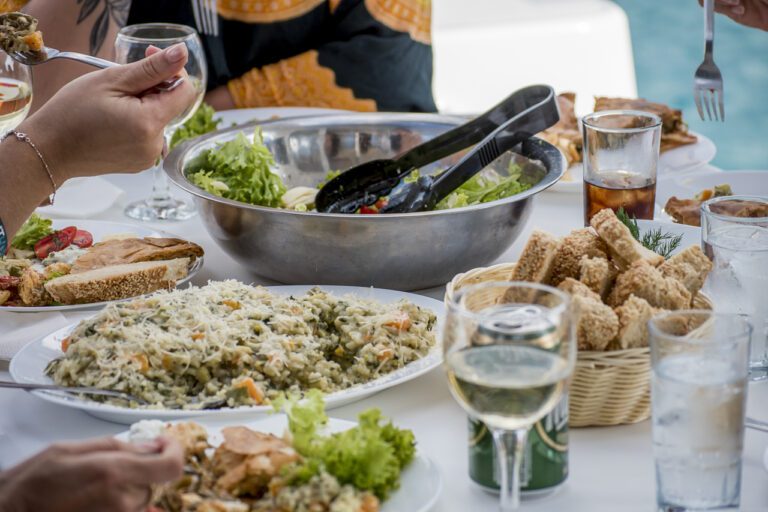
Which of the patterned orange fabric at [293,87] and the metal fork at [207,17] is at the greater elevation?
the metal fork at [207,17]

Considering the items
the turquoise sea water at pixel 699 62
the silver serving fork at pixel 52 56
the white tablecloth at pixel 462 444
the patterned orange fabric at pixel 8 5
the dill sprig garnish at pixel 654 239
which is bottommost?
the turquoise sea water at pixel 699 62

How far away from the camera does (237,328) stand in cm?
164

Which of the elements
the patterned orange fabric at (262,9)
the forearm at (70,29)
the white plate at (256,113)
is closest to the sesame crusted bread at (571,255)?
the white plate at (256,113)

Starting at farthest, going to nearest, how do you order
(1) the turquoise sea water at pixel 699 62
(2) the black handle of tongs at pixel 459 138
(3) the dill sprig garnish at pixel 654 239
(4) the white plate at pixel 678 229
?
(1) the turquoise sea water at pixel 699 62
(2) the black handle of tongs at pixel 459 138
(4) the white plate at pixel 678 229
(3) the dill sprig garnish at pixel 654 239

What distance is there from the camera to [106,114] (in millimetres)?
1873

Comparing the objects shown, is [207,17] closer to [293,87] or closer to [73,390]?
[293,87]

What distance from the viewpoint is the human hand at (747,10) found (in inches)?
98.4

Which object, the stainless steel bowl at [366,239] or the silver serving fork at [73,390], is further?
the stainless steel bowl at [366,239]

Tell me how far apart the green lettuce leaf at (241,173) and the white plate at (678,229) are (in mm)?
838

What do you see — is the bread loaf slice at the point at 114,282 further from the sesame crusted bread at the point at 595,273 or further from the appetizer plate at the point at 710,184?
the appetizer plate at the point at 710,184

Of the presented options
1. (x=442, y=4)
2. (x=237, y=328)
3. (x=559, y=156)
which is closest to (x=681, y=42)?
(x=442, y=4)

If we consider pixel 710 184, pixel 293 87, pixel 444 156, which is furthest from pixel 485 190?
pixel 293 87

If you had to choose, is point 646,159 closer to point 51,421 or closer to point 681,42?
point 51,421

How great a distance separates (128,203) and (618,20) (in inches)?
208
